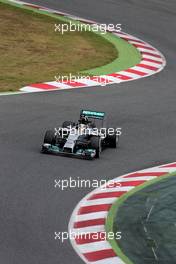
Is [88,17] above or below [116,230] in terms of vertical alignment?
above

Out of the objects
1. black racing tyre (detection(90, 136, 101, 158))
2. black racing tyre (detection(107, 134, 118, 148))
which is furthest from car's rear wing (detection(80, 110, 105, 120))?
black racing tyre (detection(90, 136, 101, 158))

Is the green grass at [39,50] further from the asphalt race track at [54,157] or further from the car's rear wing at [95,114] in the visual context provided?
the car's rear wing at [95,114]

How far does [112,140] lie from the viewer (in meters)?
24.4

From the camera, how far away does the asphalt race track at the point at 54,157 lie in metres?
17.4

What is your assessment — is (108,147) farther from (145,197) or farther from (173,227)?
(173,227)

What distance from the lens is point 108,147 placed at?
2467cm

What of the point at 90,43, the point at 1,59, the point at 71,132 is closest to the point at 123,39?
the point at 90,43

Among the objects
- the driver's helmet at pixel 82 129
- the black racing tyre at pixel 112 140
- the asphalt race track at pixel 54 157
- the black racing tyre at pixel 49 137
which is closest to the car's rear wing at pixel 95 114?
the driver's helmet at pixel 82 129

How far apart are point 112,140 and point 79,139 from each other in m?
1.24

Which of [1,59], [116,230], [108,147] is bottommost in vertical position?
[116,230]

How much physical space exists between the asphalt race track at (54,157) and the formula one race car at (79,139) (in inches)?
10.5

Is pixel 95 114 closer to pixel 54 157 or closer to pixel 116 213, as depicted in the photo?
pixel 54 157

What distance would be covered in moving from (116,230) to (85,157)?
5220 mm

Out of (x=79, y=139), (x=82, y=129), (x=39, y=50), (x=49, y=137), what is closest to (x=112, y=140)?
(x=82, y=129)
